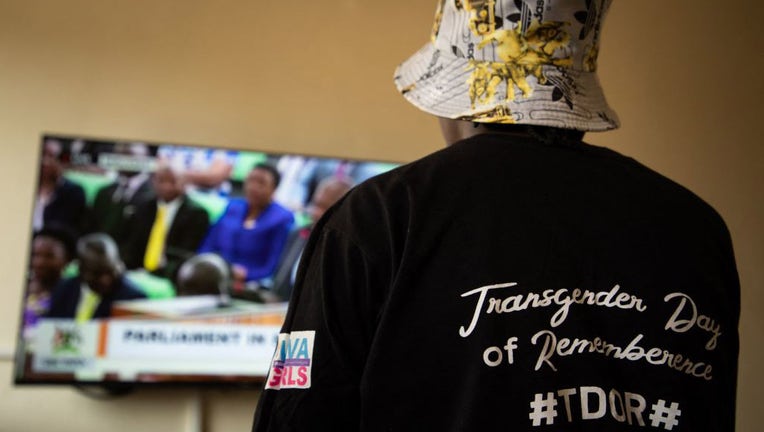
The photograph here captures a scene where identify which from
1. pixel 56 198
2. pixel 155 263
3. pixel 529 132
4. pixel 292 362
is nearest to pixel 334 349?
pixel 292 362

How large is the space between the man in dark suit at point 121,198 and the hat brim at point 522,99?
4.76ft

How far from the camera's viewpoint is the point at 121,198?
2.20 m

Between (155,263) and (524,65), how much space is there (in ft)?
5.21

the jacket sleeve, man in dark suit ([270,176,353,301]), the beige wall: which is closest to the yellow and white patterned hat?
the jacket sleeve

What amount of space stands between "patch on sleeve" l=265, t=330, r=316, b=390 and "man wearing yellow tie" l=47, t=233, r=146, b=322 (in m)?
1.50

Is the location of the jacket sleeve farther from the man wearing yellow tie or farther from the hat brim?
the man wearing yellow tie

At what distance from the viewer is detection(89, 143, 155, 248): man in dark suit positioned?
2176 mm

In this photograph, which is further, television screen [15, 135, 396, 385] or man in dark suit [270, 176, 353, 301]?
man in dark suit [270, 176, 353, 301]

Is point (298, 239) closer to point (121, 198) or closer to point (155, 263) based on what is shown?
point (155, 263)

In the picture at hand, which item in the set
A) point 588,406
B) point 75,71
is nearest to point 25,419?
point 75,71

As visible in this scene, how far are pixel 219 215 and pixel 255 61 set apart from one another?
59 cm

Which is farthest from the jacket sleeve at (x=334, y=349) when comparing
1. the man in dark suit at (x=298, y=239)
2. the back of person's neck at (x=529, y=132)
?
the man in dark suit at (x=298, y=239)

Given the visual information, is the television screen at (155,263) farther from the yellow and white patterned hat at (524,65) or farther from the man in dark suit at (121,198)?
the yellow and white patterned hat at (524,65)

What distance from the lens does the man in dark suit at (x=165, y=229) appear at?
2.19 metres
